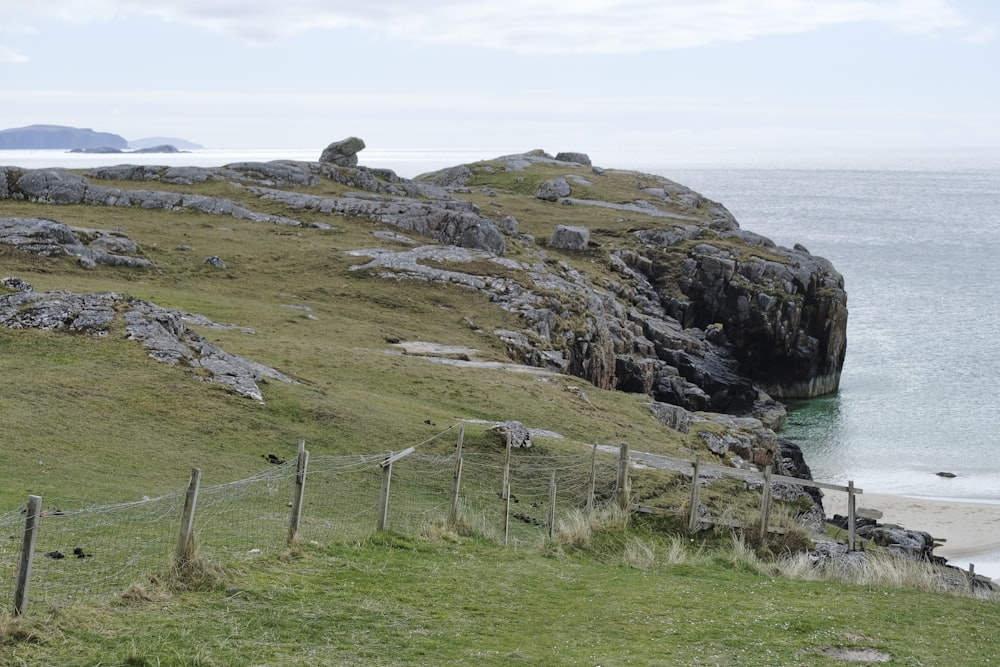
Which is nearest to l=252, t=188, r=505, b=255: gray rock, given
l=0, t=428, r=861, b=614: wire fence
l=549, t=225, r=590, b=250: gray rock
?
l=549, t=225, r=590, b=250: gray rock

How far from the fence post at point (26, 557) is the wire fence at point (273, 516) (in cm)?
3

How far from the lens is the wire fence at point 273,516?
619 inches

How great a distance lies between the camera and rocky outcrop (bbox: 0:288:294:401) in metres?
34.7

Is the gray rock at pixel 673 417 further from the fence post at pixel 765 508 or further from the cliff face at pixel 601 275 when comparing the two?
the fence post at pixel 765 508

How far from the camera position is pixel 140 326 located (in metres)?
36.2

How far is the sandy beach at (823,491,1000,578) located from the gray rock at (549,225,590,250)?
4325 cm

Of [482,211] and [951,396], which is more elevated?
[482,211]

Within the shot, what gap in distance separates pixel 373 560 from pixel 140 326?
824 inches

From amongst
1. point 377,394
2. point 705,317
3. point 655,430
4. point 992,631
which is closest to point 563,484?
point 377,394

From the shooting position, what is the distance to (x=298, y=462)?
18609 mm

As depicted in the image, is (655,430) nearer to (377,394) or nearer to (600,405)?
(600,405)

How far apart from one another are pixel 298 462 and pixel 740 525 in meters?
12.9

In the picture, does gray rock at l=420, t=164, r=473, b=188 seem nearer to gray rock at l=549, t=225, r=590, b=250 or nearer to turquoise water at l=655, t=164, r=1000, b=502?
gray rock at l=549, t=225, r=590, b=250

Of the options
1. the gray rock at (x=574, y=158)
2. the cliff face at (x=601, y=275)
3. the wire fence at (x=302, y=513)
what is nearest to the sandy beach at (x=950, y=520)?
the cliff face at (x=601, y=275)
